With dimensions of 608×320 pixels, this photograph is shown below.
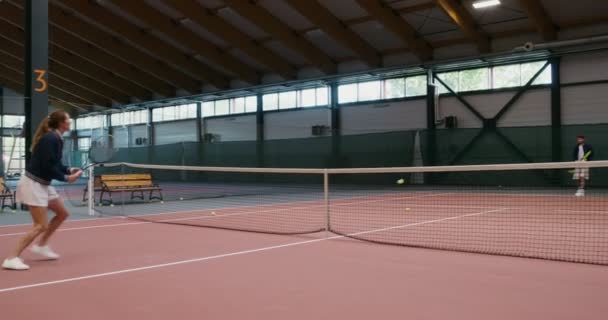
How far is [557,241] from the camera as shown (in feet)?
20.3

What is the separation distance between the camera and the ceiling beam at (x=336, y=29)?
18.1m

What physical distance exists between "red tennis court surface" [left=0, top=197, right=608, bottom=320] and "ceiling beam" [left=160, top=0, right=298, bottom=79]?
14526 mm

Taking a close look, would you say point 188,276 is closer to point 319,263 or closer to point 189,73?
point 319,263

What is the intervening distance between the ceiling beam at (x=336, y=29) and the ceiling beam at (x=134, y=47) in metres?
8.74

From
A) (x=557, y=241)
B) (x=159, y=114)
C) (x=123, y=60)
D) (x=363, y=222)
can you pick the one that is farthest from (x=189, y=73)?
(x=557, y=241)

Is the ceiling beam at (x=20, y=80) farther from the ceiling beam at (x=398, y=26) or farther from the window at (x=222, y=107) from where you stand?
the ceiling beam at (x=398, y=26)

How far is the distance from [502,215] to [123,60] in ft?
75.3

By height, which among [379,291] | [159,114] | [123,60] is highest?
[123,60]

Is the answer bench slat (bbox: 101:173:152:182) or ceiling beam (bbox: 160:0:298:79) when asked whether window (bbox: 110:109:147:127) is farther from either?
bench slat (bbox: 101:173:152:182)

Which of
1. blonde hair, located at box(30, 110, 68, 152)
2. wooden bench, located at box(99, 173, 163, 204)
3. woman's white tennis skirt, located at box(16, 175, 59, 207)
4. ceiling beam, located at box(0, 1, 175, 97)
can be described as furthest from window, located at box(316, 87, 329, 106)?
woman's white tennis skirt, located at box(16, 175, 59, 207)

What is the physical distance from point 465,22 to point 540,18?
2336 millimetres

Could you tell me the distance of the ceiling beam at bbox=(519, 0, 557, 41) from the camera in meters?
15.9

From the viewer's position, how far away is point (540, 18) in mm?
16438

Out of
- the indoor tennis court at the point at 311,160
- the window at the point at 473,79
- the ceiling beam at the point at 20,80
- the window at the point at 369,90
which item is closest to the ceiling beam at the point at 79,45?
the indoor tennis court at the point at 311,160
